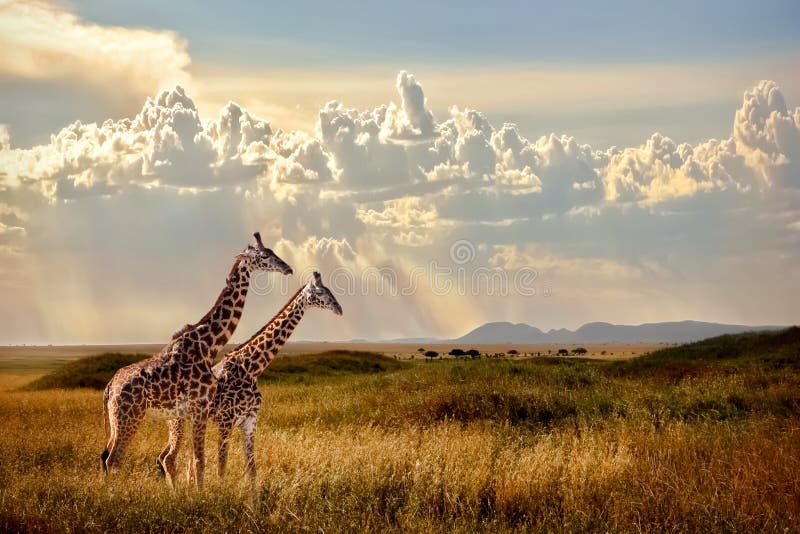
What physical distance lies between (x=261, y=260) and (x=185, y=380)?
1.80 meters

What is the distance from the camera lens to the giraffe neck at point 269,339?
11.3 m

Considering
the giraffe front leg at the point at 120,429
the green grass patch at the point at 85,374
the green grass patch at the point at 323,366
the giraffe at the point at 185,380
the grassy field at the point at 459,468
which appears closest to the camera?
the giraffe at the point at 185,380

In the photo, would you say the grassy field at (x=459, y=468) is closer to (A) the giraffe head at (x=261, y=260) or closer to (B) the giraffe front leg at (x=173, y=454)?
(B) the giraffe front leg at (x=173, y=454)

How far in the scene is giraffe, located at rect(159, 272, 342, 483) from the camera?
10.6 m

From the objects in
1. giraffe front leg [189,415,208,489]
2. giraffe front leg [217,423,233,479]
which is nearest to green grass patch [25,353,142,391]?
giraffe front leg [217,423,233,479]

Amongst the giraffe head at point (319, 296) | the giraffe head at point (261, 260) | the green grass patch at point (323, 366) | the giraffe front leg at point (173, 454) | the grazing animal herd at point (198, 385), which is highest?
the giraffe head at point (261, 260)

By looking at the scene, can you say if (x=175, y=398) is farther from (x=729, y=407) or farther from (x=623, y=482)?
(x=729, y=407)

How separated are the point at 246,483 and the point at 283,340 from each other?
2067 millimetres

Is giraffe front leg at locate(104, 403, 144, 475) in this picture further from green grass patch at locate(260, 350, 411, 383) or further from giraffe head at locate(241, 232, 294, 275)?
green grass patch at locate(260, 350, 411, 383)

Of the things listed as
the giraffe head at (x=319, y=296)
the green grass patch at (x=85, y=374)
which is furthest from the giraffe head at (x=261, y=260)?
the green grass patch at (x=85, y=374)

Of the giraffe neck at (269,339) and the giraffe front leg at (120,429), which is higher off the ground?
the giraffe neck at (269,339)

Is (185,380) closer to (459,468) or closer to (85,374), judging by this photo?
(459,468)

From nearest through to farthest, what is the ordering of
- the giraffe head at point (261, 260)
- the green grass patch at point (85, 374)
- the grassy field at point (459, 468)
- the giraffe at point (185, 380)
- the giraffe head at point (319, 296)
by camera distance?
1. the giraffe head at point (261, 260)
2. the giraffe at point (185, 380)
3. the grassy field at point (459, 468)
4. the giraffe head at point (319, 296)
5. the green grass patch at point (85, 374)

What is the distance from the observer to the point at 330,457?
14062mm
